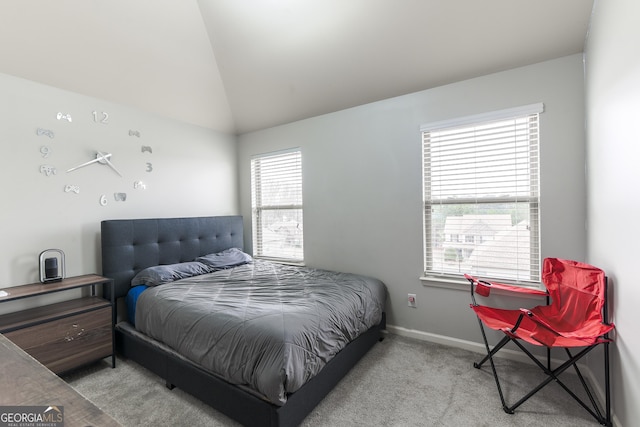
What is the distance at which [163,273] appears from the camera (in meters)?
2.78

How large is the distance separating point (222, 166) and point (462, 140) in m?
3.06

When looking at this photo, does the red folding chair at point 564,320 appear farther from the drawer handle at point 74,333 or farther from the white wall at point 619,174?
the drawer handle at point 74,333

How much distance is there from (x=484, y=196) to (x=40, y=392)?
2.88 metres

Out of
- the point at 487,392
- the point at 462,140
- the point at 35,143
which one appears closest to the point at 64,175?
the point at 35,143

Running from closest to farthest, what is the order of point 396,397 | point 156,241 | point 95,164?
point 396,397 < point 95,164 < point 156,241

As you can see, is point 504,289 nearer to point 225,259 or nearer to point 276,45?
point 225,259

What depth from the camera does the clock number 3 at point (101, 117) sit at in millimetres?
2768

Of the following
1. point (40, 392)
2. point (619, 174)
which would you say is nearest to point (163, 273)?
point (40, 392)

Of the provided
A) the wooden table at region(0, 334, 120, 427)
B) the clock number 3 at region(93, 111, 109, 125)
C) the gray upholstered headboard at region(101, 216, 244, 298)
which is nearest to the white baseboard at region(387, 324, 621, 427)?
the gray upholstered headboard at region(101, 216, 244, 298)

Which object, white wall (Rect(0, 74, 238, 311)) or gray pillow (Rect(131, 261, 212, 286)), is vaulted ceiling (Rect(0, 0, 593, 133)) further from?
gray pillow (Rect(131, 261, 212, 286))

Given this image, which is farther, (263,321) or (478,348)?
(478,348)

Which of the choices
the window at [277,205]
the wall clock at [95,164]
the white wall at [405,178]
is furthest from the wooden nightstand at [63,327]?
the white wall at [405,178]

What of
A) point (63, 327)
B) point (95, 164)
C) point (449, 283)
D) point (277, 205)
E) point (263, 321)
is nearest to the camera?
point (263, 321)
